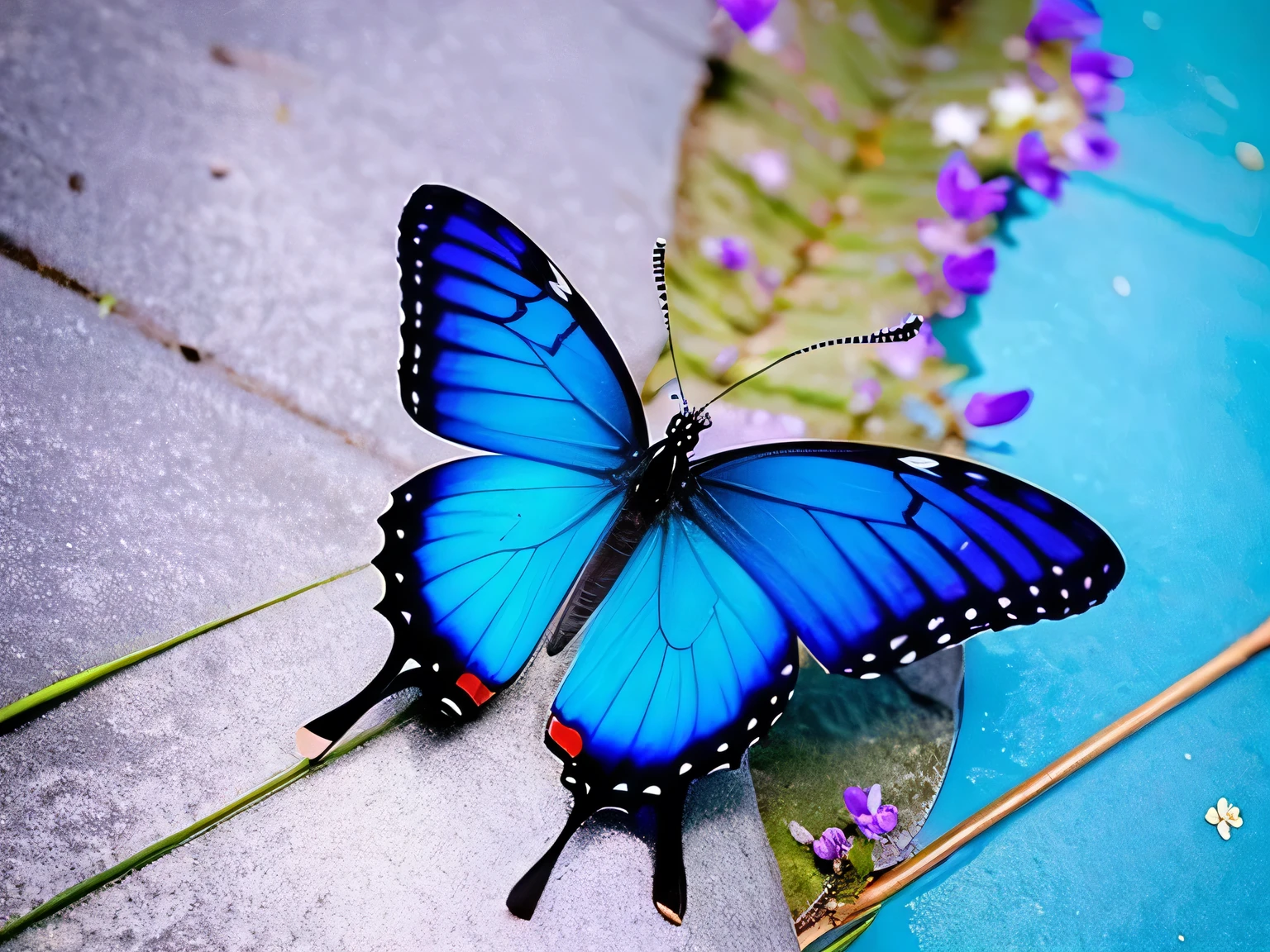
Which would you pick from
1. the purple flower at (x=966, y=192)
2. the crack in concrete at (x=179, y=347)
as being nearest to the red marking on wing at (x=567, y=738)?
the crack in concrete at (x=179, y=347)

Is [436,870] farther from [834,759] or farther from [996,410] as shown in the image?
[996,410]

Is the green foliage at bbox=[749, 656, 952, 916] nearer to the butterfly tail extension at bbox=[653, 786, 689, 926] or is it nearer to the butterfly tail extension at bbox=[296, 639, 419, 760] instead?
the butterfly tail extension at bbox=[653, 786, 689, 926]

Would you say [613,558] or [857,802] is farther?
[857,802]

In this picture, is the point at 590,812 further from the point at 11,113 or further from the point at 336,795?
the point at 11,113

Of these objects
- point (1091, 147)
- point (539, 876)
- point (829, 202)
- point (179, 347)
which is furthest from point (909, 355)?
point (179, 347)

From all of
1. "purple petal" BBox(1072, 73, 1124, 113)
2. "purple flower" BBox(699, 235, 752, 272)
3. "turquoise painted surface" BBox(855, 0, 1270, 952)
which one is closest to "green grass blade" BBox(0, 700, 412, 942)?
"turquoise painted surface" BBox(855, 0, 1270, 952)

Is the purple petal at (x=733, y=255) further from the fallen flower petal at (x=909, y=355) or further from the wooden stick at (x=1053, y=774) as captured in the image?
the wooden stick at (x=1053, y=774)

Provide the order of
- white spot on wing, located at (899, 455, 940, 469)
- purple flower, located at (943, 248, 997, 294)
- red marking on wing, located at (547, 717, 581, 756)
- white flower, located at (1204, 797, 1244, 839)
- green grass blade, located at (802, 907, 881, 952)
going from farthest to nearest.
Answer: purple flower, located at (943, 248, 997, 294) → white flower, located at (1204, 797, 1244, 839) → green grass blade, located at (802, 907, 881, 952) → red marking on wing, located at (547, 717, 581, 756) → white spot on wing, located at (899, 455, 940, 469)

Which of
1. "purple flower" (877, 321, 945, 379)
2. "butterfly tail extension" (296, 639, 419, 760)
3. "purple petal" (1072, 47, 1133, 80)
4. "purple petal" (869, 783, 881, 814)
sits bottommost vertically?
"butterfly tail extension" (296, 639, 419, 760)
